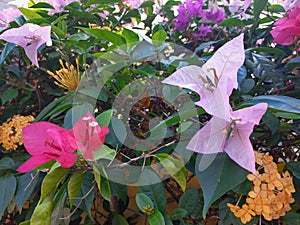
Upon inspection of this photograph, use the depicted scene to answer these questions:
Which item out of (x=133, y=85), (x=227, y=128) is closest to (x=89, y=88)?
(x=133, y=85)

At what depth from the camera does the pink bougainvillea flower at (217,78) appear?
1.10ft

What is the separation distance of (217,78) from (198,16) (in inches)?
14.7

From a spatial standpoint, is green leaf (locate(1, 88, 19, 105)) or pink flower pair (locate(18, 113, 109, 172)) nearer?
pink flower pair (locate(18, 113, 109, 172))

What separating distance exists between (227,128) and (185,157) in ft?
0.25

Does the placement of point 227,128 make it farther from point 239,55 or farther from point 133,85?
point 133,85

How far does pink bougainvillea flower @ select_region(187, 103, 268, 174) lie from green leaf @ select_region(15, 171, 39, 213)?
→ 0.23 metres

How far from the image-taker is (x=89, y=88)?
0.47 m

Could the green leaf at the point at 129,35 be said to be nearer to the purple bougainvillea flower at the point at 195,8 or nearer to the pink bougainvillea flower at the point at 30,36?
the pink bougainvillea flower at the point at 30,36

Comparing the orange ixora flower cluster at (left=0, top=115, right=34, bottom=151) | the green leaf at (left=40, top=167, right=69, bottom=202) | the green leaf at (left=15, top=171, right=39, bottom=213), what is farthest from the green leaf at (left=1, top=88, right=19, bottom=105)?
the green leaf at (left=40, top=167, right=69, bottom=202)

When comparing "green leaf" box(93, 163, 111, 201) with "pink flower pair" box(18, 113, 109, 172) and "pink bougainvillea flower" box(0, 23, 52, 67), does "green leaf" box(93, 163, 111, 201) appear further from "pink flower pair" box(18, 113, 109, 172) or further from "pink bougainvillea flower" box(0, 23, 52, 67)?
"pink bougainvillea flower" box(0, 23, 52, 67)

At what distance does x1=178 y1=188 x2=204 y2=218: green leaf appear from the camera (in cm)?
48

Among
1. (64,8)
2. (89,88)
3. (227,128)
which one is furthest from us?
(64,8)

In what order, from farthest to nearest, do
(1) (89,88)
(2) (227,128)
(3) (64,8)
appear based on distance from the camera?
(3) (64,8) < (1) (89,88) < (2) (227,128)

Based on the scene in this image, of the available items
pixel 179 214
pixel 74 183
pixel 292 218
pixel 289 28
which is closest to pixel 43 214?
pixel 74 183
